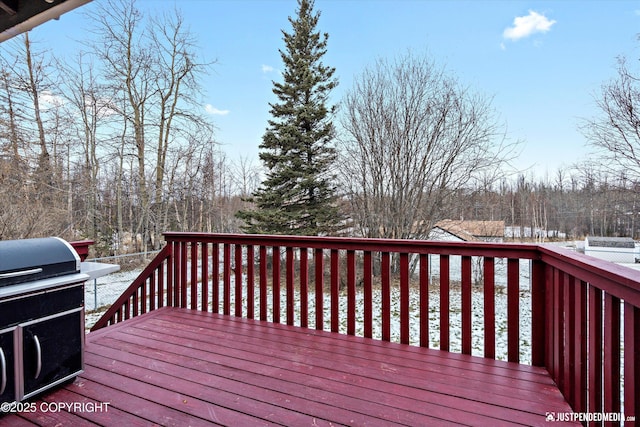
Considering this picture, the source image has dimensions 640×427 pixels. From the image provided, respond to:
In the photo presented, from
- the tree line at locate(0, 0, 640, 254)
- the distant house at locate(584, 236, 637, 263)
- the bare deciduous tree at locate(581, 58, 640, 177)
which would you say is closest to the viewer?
the distant house at locate(584, 236, 637, 263)

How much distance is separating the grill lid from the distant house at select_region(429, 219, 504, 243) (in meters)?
7.83

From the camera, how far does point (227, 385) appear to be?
1746mm

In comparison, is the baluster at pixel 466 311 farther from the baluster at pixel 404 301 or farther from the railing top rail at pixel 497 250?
the baluster at pixel 404 301

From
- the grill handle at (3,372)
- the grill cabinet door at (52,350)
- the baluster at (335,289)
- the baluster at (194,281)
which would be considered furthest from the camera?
the baluster at (194,281)

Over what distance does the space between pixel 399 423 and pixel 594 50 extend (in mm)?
7725

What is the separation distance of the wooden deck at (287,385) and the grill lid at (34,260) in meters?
0.64

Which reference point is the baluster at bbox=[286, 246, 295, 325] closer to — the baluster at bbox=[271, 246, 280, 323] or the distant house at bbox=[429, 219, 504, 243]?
the baluster at bbox=[271, 246, 280, 323]

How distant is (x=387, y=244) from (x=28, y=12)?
284 centimetres

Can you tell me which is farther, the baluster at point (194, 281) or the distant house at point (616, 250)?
the distant house at point (616, 250)

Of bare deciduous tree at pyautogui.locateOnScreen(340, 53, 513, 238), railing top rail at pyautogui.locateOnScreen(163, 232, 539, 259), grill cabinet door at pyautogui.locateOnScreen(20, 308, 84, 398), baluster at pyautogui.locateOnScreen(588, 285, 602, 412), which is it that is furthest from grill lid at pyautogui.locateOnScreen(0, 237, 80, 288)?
bare deciduous tree at pyautogui.locateOnScreen(340, 53, 513, 238)

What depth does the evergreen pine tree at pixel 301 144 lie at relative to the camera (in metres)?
9.37

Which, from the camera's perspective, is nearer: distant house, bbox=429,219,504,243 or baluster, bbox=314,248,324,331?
baluster, bbox=314,248,324,331

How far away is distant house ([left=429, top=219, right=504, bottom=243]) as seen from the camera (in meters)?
8.28

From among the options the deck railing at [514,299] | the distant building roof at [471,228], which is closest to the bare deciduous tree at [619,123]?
the distant building roof at [471,228]
